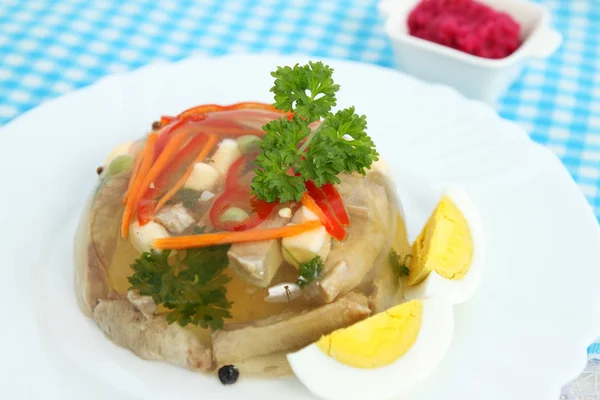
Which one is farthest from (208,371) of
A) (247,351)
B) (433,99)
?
(433,99)

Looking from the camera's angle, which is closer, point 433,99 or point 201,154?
point 201,154

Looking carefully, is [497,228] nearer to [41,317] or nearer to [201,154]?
[201,154]

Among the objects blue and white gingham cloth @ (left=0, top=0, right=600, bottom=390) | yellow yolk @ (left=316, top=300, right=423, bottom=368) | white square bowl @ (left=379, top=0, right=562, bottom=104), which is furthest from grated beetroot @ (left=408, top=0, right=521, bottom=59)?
yellow yolk @ (left=316, top=300, right=423, bottom=368)

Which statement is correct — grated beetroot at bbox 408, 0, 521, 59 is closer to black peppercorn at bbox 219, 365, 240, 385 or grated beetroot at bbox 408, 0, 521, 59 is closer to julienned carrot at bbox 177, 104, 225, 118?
julienned carrot at bbox 177, 104, 225, 118

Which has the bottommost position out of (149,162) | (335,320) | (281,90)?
(335,320)

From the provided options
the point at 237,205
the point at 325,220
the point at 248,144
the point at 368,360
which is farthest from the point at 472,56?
the point at 368,360
